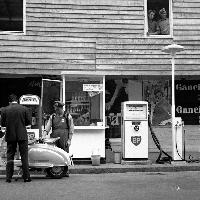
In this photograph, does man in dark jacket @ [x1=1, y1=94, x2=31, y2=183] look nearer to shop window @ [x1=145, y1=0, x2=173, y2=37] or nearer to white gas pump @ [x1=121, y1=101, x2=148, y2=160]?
white gas pump @ [x1=121, y1=101, x2=148, y2=160]

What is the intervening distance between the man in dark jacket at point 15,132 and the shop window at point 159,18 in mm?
6777

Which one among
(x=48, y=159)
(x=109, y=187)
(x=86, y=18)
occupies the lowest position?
(x=109, y=187)

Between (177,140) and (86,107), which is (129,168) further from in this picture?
(86,107)

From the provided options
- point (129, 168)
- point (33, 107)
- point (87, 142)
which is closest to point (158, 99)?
point (87, 142)

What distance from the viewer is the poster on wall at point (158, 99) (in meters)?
16.8

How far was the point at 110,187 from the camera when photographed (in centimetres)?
998

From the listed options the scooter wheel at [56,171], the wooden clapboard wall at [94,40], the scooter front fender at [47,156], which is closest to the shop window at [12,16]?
the wooden clapboard wall at [94,40]

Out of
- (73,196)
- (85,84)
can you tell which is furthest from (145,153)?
(73,196)

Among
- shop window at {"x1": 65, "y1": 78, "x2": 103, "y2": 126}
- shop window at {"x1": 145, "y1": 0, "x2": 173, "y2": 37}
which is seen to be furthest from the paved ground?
shop window at {"x1": 145, "y1": 0, "x2": 173, "y2": 37}

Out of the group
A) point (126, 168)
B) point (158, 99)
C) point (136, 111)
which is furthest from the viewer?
point (158, 99)

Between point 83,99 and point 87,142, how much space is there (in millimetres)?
1232

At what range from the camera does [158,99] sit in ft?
55.2

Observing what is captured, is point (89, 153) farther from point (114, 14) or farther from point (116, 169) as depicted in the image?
point (114, 14)

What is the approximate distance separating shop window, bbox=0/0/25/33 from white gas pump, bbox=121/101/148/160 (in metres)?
4.75
